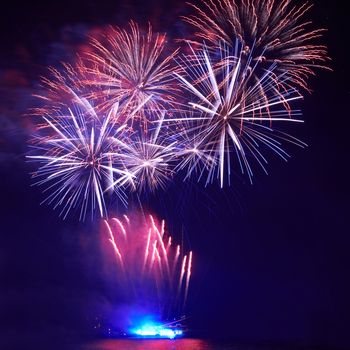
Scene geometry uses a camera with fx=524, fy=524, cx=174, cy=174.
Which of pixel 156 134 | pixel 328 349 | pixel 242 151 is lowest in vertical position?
pixel 242 151

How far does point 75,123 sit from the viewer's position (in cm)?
1692

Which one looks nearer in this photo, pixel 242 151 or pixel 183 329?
pixel 242 151

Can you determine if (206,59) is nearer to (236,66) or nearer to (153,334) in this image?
(236,66)

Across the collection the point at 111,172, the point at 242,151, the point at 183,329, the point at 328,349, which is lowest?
the point at 242,151

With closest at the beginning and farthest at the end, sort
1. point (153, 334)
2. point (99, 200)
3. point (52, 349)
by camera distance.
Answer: point (99, 200)
point (52, 349)
point (153, 334)

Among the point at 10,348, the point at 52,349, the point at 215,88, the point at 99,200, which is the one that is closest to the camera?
the point at 215,88

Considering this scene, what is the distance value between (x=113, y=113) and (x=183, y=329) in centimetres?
13736

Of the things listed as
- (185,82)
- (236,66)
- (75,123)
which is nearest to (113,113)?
(75,123)

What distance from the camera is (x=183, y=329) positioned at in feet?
481

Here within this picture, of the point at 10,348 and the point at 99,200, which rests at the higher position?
the point at 10,348

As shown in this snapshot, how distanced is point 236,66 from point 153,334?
12560cm

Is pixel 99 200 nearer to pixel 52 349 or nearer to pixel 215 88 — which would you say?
pixel 215 88

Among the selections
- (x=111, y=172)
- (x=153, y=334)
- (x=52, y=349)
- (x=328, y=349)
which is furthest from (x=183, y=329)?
(x=111, y=172)

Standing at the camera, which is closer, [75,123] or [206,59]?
[206,59]
